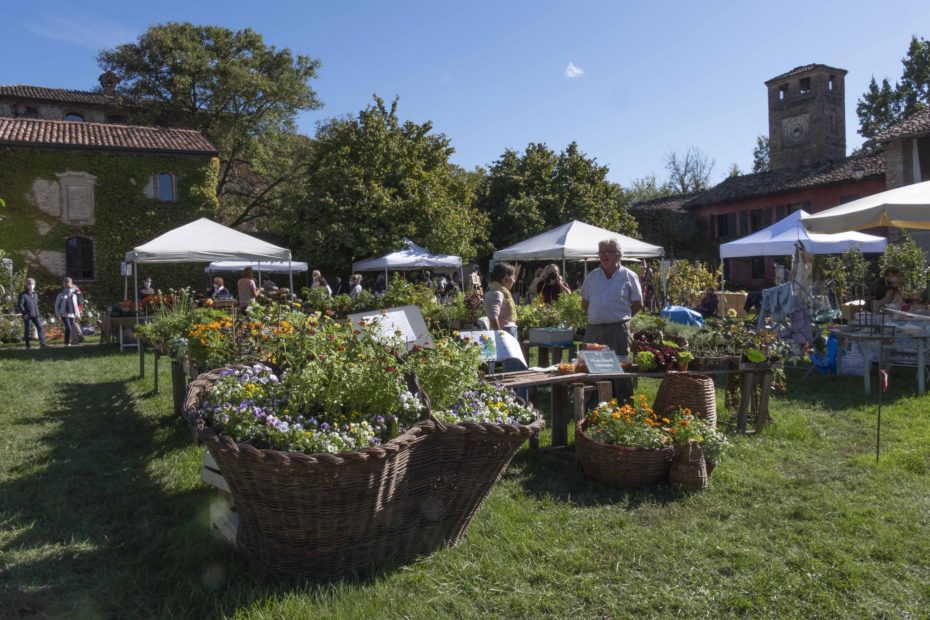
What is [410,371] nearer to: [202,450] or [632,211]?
[202,450]

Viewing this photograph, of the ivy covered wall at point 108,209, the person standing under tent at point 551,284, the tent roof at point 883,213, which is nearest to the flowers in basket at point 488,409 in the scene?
the tent roof at point 883,213

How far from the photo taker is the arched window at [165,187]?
22.8m

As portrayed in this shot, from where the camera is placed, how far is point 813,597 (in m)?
2.81

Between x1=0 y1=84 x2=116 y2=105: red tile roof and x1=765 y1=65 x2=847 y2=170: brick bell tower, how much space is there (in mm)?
34921

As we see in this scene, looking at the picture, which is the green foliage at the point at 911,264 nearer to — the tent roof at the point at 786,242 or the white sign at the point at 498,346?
the tent roof at the point at 786,242

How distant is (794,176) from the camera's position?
3042cm

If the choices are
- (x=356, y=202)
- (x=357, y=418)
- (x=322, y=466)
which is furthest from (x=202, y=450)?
(x=356, y=202)

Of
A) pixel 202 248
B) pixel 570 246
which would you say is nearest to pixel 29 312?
pixel 202 248

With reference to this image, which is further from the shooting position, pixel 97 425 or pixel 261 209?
pixel 261 209

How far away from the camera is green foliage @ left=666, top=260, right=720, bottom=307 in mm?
15705

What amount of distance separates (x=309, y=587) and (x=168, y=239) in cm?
1002

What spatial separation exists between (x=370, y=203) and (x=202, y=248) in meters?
11.3

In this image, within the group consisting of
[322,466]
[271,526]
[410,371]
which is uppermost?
[410,371]

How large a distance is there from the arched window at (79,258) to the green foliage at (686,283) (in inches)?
720
